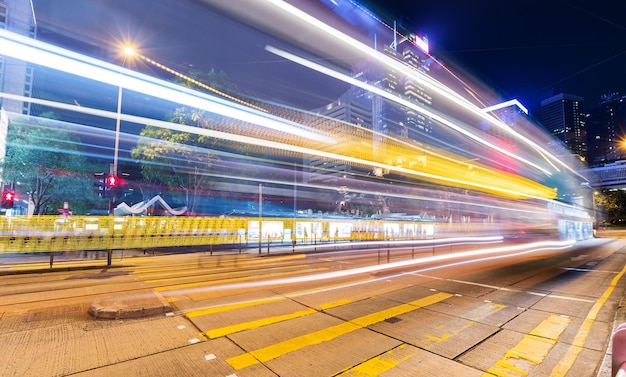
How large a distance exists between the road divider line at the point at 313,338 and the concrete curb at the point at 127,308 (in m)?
2.91

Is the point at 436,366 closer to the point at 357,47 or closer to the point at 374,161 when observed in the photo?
the point at 357,47

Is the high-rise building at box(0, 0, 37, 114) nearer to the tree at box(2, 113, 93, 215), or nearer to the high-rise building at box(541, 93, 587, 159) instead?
the tree at box(2, 113, 93, 215)

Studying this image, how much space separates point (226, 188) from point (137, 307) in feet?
117

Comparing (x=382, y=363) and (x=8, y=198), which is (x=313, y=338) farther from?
(x=8, y=198)

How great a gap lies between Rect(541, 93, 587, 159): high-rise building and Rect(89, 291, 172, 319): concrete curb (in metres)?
106

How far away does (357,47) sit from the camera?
12.2 meters

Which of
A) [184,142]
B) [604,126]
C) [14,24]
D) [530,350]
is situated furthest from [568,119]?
[14,24]

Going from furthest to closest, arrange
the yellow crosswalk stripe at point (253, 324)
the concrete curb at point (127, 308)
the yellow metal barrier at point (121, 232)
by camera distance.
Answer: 1. the yellow metal barrier at point (121, 232)
2. the concrete curb at point (127, 308)
3. the yellow crosswalk stripe at point (253, 324)

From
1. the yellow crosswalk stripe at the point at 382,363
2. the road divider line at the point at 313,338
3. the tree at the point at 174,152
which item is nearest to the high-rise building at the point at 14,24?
the tree at the point at 174,152

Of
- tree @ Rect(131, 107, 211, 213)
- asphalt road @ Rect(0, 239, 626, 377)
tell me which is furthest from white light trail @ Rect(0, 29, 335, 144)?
asphalt road @ Rect(0, 239, 626, 377)

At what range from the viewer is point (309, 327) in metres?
5.73

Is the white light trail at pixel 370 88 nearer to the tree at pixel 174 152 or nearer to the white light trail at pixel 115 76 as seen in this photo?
the white light trail at pixel 115 76

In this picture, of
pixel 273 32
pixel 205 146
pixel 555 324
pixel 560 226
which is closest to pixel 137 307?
pixel 555 324

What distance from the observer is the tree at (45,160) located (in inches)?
1011
